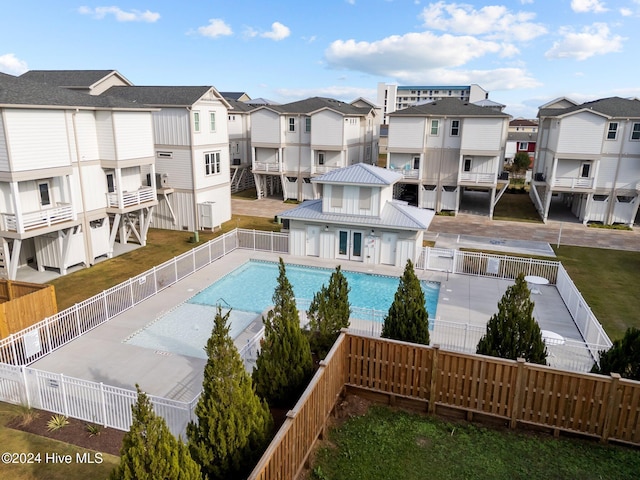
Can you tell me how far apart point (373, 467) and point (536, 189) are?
118 ft

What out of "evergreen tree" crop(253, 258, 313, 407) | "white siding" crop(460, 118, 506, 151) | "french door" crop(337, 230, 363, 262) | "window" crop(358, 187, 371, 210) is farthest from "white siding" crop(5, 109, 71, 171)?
"white siding" crop(460, 118, 506, 151)

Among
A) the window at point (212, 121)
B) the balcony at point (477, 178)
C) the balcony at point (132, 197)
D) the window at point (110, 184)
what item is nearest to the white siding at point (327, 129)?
the balcony at point (477, 178)

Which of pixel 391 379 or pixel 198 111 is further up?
pixel 198 111

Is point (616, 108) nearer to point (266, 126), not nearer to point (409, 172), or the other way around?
point (409, 172)

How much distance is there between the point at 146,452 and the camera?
605cm

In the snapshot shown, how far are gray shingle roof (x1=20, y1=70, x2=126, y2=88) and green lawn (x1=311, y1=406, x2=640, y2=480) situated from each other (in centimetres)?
2801

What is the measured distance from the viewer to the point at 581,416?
9.72 metres

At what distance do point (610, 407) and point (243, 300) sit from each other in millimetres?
14486

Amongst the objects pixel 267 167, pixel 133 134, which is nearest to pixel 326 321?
pixel 133 134

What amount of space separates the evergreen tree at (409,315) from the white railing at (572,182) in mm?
27208

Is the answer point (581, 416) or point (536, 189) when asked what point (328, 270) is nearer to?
point (581, 416)

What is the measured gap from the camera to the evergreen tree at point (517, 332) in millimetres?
11539

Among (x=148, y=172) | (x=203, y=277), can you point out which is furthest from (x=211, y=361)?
(x=148, y=172)

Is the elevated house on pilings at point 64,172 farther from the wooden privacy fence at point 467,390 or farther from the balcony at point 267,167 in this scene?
the balcony at point 267,167
